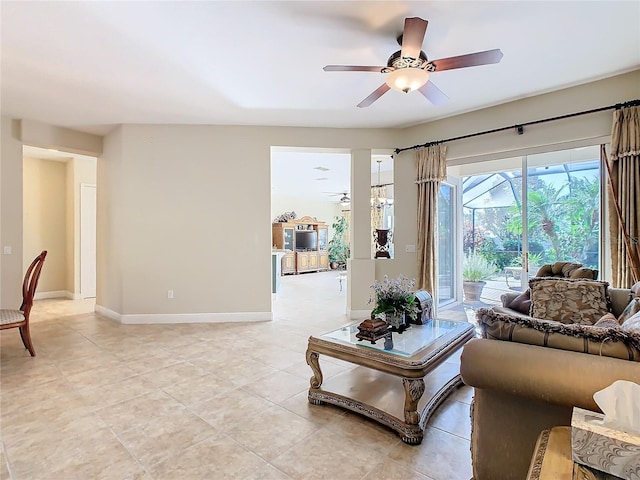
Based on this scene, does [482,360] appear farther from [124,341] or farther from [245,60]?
[124,341]

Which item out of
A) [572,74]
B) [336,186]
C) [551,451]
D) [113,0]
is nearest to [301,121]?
[113,0]

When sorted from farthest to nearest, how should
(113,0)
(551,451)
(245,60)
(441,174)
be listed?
(441,174), (245,60), (113,0), (551,451)

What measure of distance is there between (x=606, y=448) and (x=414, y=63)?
249 cm

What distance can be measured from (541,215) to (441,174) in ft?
4.26

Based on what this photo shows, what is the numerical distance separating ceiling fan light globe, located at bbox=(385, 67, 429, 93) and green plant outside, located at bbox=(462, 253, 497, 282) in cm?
304

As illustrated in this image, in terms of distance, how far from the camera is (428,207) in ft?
15.0

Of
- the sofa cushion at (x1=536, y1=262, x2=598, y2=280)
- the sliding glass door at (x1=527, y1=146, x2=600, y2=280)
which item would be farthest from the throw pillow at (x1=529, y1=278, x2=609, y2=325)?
the sliding glass door at (x1=527, y1=146, x2=600, y2=280)

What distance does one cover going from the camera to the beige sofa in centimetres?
120

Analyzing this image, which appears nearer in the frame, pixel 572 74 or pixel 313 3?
pixel 313 3

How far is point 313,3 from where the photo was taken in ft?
7.32

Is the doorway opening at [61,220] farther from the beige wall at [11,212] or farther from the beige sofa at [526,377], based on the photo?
the beige sofa at [526,377]

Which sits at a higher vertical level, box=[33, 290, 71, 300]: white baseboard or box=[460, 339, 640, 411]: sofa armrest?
box=[460, 339, 640, 411]: sofa armrest

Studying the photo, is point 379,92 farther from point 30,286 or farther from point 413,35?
point 30,286

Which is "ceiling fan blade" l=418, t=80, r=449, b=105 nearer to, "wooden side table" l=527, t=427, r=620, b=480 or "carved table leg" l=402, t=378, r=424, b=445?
"carved table leg" l=402, t=378, r=424, b=445
